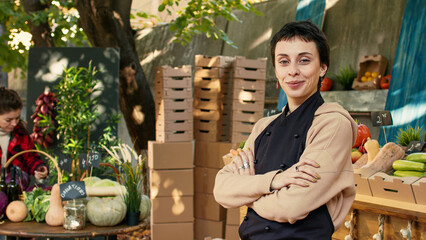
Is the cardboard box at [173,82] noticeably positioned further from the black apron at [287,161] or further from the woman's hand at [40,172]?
the black apron at [287,161]

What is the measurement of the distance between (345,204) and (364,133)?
5.07 feet

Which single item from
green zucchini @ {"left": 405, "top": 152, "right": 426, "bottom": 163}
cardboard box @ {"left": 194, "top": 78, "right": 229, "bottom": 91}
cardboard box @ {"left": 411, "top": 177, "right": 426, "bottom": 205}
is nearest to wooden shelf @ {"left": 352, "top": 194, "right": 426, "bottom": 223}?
cardboard box @ {"left": 411, "top": 177, "right": 426, "bottom": 205}

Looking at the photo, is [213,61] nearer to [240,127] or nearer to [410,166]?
[240,127]

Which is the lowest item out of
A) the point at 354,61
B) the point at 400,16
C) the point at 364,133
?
the point at 364,133

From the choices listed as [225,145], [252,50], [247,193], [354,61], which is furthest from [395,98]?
[247,193]

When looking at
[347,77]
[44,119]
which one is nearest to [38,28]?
[44,119]

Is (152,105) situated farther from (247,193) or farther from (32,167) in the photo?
(247,193)

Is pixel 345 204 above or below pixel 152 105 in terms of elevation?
below

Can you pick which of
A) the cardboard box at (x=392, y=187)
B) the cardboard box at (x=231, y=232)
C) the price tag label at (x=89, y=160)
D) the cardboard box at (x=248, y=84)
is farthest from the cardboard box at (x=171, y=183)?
the cardboard box at (x=392, y=187)

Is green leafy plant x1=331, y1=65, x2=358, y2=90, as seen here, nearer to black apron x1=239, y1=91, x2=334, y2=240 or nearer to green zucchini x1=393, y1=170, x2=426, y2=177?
green zucchini x1=393, y1=170, x2=426, y2=177

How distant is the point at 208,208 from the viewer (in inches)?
195

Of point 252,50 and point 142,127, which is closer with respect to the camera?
point 142,127

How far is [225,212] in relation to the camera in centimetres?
505

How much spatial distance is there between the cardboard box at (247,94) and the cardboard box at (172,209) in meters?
1.07
